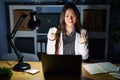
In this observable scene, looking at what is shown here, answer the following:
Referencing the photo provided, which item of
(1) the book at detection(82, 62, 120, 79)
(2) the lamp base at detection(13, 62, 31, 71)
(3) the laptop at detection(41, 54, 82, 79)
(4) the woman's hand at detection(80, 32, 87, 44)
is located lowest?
(1) the book at detection(82, 62, 120, 79)

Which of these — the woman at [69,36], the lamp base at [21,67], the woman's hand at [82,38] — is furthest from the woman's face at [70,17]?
the lamp base at [21,67]

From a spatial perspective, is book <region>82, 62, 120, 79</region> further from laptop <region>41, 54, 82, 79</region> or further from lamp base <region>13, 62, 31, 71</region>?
lamp base <region>13, 62, 31, 71</region>

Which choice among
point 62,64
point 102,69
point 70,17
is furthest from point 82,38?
point 62,64

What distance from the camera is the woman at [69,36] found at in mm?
2531

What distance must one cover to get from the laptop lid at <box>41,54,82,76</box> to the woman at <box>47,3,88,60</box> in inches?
31.8

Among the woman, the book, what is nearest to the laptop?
the book

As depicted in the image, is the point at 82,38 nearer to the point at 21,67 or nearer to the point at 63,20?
the point at 63,20

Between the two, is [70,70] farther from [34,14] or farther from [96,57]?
[96,57]

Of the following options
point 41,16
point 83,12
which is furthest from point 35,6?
point 83,12

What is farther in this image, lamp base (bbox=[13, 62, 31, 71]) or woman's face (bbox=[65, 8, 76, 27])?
woman's face (bbox=[65, 8, 76, 27])

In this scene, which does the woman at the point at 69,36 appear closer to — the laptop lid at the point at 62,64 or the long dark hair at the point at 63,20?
the long dark hair at the point at 63,20

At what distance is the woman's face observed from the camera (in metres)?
2.52

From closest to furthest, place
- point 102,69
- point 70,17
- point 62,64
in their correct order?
1. point 62,64
2. point 102,69
3. point 70,17

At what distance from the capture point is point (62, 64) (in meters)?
1.72
